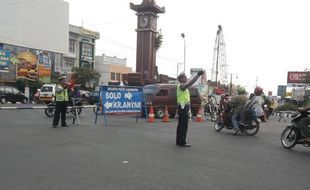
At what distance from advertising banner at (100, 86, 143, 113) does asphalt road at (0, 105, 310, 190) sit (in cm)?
388

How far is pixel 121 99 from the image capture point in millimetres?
13977

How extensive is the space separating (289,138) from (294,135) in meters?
0.21

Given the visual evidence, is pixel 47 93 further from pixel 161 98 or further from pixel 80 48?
pixel 80 48

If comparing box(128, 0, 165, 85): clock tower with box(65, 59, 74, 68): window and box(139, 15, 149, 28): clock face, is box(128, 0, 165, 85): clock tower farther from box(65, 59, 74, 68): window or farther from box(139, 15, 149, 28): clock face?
box(65, 59, 74, 68): window

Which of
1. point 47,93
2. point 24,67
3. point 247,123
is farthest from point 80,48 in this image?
point 247,123

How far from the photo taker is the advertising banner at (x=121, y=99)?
1334cm

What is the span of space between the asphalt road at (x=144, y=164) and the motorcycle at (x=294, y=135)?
19 cm

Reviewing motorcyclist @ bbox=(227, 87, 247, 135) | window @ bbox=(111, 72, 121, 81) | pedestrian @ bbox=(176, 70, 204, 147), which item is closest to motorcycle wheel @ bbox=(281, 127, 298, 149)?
motorcyclist @ bbox=(227, 87, 247, 135)

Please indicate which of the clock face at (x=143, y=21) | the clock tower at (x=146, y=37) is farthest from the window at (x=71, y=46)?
the clock face at (x=143, y=21)

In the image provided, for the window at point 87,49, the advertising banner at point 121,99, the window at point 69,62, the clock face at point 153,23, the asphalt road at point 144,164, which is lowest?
the asphalt road at point 144,164

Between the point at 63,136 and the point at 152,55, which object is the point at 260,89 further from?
the point at 152,55

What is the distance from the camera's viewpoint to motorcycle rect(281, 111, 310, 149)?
27.8 ft

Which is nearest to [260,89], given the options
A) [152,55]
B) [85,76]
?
[152,55]

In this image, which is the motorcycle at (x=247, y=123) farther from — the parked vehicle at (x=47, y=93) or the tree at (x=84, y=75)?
the tree at (x=84, y=75)
